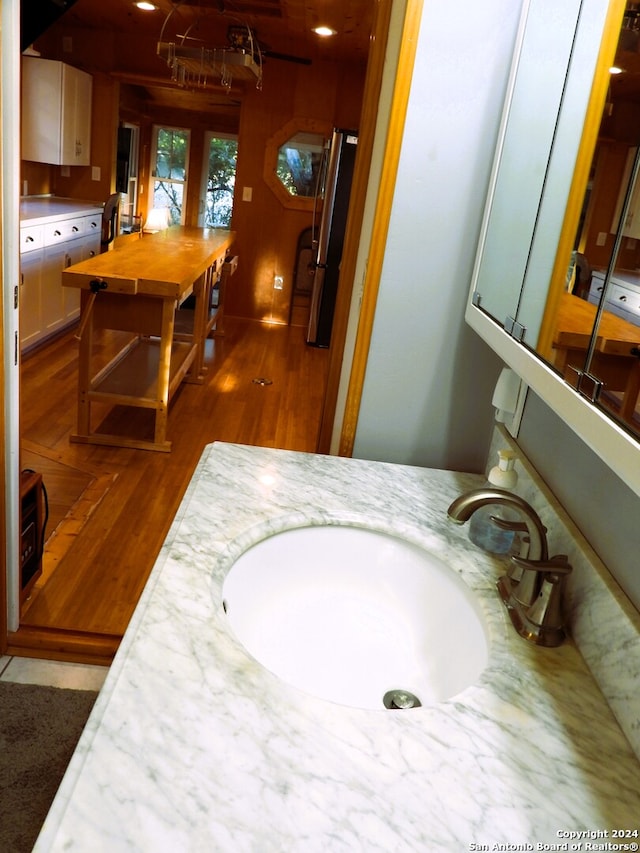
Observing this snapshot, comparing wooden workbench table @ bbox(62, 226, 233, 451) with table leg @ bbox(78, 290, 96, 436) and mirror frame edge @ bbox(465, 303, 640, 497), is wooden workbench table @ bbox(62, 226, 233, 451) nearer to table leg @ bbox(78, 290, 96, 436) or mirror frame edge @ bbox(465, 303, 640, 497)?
table leg @ bbox(78, 290, 96, 436)

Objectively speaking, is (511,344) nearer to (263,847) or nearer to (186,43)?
(263,847)

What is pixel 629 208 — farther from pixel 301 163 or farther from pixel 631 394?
pixel 301 163

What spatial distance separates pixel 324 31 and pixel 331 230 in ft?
4.91

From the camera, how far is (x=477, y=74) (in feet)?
4.92

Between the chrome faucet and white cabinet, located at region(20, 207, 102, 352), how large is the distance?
3964 millimetres

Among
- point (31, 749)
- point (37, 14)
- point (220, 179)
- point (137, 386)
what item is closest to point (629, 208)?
point (31, 749)

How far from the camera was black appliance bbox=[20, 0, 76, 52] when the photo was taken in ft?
7.50

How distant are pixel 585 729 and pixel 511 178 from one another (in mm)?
1039

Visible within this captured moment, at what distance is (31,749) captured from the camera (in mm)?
1840

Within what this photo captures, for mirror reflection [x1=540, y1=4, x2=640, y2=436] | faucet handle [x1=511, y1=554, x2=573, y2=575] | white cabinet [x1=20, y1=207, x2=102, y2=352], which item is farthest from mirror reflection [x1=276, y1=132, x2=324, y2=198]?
faucet handle [x1=511, y1=554, x2=573, y2=575]

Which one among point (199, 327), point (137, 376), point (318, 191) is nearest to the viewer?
point (137, 376)

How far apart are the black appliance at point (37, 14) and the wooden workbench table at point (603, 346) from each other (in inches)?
80.7

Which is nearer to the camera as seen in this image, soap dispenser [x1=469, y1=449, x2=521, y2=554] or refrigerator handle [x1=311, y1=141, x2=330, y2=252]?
soap dispenser [x1=469, y1=449, x2=521, y2=554]

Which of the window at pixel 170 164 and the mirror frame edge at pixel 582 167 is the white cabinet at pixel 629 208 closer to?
the mirror frame edge at pixel 582 167
